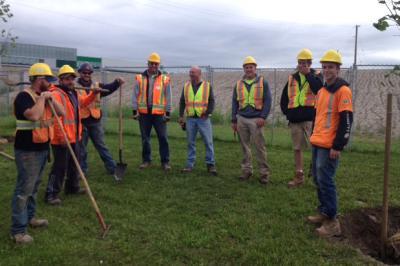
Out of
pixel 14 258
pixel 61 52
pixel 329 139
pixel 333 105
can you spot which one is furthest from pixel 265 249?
pixel 61 52

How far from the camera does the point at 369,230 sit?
5.69m

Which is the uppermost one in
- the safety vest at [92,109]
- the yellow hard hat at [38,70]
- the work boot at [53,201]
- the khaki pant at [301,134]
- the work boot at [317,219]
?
the yellow hard hat at [38,70]

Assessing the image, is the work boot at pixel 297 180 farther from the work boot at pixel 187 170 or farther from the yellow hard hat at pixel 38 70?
the yellow hard hat at pixel 38 70

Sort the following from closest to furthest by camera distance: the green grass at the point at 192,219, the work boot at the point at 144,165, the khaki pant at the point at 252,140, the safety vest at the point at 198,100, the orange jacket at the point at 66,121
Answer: the green grass at the point at 192,219 → the orange jacket at the point at 66,121 → the khaki pant at the point at 252,140 → the safety vest at the point at 198,100 → the work boot at the point at 144,165

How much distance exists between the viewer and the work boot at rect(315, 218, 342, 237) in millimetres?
5219

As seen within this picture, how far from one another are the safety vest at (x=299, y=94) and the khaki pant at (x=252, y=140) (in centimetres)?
79

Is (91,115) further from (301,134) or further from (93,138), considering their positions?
(301,134)

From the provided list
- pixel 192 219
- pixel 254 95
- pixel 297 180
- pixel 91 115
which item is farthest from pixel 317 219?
pixel 91 115

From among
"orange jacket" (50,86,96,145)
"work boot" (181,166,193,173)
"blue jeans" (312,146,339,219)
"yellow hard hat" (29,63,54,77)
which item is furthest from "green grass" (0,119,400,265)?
"yellow hard hat" (29,63,54,77)

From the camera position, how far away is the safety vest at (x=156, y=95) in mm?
8484

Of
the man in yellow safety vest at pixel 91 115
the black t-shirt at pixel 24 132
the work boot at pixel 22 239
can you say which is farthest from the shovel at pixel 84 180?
the man in yellow safety vest at pixel 91 115

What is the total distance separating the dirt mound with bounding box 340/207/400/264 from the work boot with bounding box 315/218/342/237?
13 centimetres

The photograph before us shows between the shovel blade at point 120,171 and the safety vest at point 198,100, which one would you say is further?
the safety vest at point 198,100

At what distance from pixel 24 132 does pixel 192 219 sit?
2.46m
